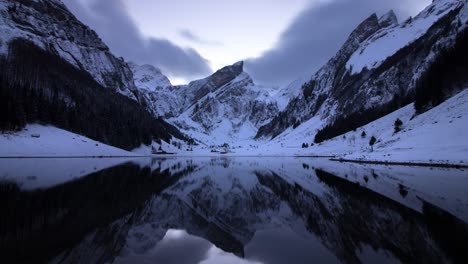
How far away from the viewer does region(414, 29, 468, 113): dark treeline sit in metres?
57.3

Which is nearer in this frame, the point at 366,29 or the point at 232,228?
the point at 232,228

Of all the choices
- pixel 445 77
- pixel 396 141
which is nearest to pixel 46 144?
pixel 396 141

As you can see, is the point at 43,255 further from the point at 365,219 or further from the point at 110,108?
the point at 110,108

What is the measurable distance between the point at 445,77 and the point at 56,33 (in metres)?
202

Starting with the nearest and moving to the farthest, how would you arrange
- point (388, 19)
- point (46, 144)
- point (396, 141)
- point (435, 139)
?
point (435, 139), point (396, 141), point (46, 144), point (388, 19)

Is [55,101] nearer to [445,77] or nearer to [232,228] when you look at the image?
[232,228]

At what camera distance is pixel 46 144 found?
62.9 metres

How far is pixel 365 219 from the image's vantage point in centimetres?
1070

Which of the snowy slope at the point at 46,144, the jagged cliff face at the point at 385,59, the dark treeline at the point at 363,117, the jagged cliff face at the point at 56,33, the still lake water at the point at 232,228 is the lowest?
the still lake water at the point at 232,228

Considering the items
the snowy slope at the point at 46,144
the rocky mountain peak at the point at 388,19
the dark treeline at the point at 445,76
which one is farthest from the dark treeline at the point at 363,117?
the rocky mountain peak at the point at 388,19

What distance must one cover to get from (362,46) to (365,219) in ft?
599

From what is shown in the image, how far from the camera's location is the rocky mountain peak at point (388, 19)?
599ft

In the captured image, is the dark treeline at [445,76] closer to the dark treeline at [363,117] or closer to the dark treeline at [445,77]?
the dark treeline at [445,77]

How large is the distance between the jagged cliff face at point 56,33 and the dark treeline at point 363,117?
509 ft
